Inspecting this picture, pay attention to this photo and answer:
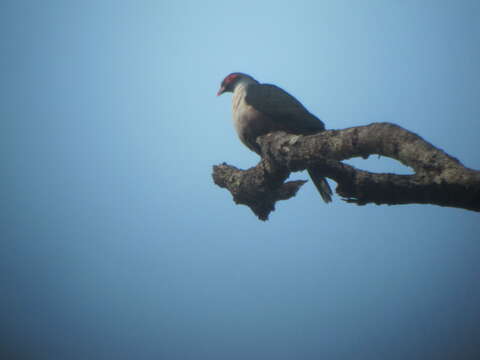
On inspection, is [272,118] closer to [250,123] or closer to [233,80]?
[250,123]

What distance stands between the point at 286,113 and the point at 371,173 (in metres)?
2.02

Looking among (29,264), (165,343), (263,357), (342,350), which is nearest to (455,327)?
(342,350)

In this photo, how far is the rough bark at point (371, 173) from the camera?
145 cm

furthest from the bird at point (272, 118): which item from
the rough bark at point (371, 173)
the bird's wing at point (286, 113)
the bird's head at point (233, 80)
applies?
the bird's head at point (233, 80)

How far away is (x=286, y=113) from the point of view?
3822 mm

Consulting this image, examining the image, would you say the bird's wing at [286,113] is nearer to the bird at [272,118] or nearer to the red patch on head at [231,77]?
the bird at [272,118]

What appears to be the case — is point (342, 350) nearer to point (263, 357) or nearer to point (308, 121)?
point (263, 357)

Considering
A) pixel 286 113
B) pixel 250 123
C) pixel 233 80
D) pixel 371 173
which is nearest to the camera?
pixel 371 173

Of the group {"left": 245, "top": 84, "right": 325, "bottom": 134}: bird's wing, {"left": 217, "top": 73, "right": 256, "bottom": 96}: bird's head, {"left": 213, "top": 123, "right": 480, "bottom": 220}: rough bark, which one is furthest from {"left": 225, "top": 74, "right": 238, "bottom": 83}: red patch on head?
{"left": 213, "top": 123, "right": 480, "bottom": 220}: rough bark

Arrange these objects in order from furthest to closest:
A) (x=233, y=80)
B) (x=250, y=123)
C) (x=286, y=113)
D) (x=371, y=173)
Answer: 1. (x=233, y=80)
2. (x=250, y=123)
3. (x=286, y=113)
4. (x=371, y=173)

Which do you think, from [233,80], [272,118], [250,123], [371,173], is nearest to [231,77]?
[233,80]

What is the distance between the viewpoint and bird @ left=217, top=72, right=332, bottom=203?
3.74 meters

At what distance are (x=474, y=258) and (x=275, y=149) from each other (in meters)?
72.2

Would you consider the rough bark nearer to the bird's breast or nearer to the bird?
the bird
